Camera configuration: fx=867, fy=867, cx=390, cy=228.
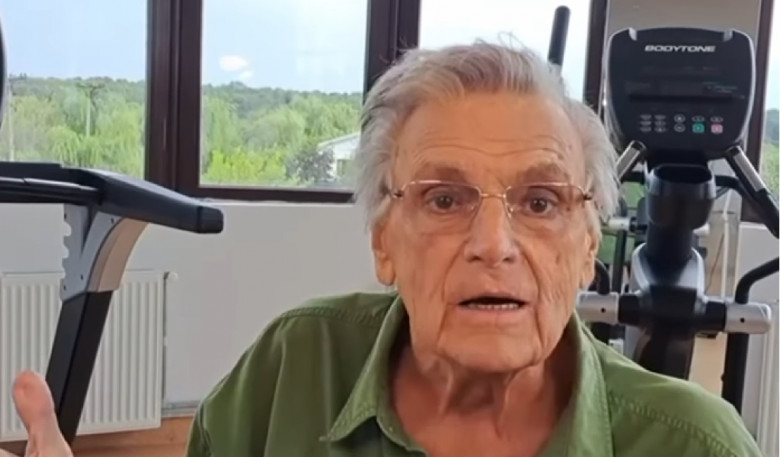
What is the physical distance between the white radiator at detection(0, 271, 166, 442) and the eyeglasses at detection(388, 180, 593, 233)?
2.11m

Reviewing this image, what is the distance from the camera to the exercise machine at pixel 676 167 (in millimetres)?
1947

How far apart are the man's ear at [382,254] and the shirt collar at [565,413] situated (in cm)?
6

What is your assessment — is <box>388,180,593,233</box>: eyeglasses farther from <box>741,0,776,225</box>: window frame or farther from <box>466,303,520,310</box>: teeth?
<box>741,0,776,225</box>: window frame

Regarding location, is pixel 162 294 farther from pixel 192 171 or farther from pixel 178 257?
pixel 192 171

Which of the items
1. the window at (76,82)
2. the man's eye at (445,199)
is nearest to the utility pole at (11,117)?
the window at (76,82)

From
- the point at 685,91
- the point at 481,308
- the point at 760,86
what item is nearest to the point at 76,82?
the point at 685,91

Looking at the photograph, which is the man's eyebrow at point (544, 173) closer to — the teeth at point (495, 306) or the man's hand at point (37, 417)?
the teeth at point (495, 306)

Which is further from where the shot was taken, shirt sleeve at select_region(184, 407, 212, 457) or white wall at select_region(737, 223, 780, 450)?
white wall at select_region(737, 223, 780, 450)

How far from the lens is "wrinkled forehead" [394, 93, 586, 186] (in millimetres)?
1024

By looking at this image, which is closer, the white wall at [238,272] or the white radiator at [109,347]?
the white radiator at [109,347]

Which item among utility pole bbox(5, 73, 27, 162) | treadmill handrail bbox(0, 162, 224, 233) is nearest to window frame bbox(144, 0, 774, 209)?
utility pole bbox(5, 73, 27, 162)

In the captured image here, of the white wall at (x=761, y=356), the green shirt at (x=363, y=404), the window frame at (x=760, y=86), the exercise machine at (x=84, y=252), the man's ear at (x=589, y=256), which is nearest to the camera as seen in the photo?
the green shirt at (x=363, y=404)

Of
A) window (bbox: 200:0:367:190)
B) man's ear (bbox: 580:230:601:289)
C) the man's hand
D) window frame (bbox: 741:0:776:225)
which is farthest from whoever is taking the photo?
window frame (bbox: 741:0:776:225)

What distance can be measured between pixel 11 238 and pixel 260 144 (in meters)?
0.97
